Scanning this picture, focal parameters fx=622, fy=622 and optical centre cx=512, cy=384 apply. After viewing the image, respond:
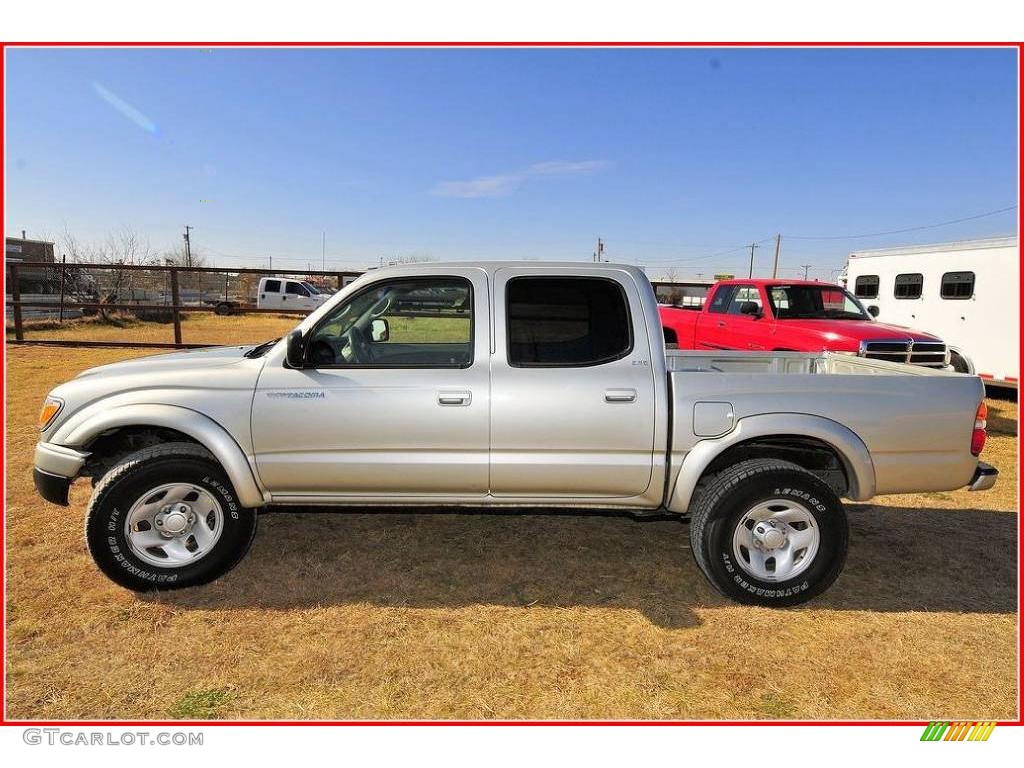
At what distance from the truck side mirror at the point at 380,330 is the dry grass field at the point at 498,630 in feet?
4.71

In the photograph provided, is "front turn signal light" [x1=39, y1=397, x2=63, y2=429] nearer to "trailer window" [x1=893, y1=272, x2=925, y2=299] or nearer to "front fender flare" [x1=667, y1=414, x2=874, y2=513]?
"front fender flare" [x1=667, y1=414, x2=874, y2=513]

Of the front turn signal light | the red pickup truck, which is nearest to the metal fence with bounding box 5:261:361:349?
the red pickup truck

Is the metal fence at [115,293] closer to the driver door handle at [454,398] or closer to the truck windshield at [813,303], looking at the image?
the truck windshield at [813,303]

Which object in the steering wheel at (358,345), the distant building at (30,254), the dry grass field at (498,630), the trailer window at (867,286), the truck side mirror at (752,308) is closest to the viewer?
the dry grass field at (498,630)

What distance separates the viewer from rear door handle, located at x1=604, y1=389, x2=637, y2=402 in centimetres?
352

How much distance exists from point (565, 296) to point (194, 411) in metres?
2.27

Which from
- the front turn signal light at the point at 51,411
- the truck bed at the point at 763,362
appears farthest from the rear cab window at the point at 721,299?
the front turn signal light at the point at 51,411

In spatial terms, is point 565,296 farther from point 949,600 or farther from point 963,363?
point 963,363

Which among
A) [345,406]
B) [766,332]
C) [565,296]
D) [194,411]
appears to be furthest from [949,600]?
[766,332]

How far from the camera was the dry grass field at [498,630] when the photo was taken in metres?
2.78

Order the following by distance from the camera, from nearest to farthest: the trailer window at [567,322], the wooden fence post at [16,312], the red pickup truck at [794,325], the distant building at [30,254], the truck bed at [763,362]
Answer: the trailer window at [567,322]
the truck bed at [763,362]
the red pickup truck at [794,325]
the wooden fence post at [16,312]
the distant building at [30,254]

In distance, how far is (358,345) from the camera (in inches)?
156

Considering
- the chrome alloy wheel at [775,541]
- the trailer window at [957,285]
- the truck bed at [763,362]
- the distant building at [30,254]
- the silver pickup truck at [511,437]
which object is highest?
the distant building at [30,254]

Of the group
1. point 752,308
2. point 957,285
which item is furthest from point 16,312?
point 957,285
